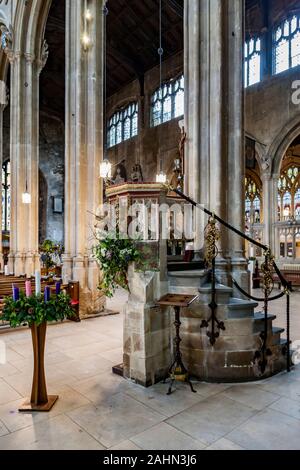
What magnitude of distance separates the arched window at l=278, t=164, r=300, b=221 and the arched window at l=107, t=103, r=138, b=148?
961cm

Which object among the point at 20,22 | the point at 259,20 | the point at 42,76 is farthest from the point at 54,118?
the point at 259,20

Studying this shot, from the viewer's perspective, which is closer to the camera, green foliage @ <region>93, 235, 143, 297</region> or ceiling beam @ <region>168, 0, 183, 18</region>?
green foliage @ <region>93, 235, 143, 297</region>

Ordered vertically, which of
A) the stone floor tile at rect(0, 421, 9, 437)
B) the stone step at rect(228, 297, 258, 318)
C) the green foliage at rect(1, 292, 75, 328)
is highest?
the green foliage at rect(1, 292, 75, 328)

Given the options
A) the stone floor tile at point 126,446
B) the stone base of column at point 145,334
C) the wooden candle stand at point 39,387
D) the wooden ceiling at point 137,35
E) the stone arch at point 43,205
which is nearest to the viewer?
the stone floor tile at point 126,446

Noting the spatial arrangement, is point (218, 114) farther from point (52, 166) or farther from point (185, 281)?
point (52, 166)

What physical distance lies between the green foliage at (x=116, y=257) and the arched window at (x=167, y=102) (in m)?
15.5

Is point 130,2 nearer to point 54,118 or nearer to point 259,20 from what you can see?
point 259,20

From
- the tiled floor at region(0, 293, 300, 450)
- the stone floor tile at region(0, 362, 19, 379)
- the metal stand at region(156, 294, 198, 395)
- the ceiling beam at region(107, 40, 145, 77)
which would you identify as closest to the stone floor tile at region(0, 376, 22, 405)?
the tiled floor at region(0, 293, 300, 450)

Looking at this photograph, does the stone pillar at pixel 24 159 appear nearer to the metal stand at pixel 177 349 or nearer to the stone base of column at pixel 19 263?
the stone base of column at pixel 19 263

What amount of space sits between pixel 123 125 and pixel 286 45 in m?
11.1

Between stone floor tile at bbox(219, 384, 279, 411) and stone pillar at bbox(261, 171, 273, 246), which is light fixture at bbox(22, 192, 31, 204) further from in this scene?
stone pillar at bbox(261, 171, 273, 246)

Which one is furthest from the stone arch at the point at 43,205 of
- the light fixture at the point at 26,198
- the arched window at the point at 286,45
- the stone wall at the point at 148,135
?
the arched window at the point at 286,45

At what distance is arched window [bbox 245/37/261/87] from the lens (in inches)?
596

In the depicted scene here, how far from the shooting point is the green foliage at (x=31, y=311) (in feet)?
10.5
